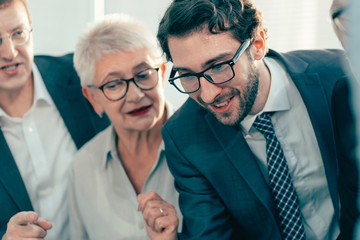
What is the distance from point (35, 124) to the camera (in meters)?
1.84

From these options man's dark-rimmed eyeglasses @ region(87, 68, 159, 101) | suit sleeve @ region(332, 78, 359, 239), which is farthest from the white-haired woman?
suit sleeve @ region(332, 78, 359, 239)

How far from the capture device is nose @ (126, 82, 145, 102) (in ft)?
5.27

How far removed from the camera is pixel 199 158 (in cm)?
135

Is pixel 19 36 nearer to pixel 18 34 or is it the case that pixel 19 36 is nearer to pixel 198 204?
pixel 18 34

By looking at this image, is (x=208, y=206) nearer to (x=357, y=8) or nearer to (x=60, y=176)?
(x=60, y=176)

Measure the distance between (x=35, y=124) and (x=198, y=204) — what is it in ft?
2.86

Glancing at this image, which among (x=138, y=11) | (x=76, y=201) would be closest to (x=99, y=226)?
(x=76, y=201)

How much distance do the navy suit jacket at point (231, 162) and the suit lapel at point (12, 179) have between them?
0.68m

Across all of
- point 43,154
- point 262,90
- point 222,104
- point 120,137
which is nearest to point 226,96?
point 222,104

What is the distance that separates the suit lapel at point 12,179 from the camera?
5.49 ft

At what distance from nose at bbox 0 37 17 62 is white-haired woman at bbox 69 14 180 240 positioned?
26 centimetres

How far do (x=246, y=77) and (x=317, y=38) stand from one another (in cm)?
55

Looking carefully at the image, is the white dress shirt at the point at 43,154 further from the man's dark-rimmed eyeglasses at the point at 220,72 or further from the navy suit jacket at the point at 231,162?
the man's dark-rimmed eyeglasses at the point at 220,72

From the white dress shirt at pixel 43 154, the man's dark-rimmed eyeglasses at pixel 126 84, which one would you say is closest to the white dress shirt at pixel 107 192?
the white dress shirt at pixel 43 154
